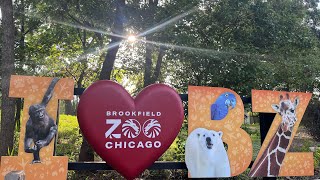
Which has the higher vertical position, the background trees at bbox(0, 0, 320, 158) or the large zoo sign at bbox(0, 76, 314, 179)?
the background trees at bbox(0, 0, 320, 158)

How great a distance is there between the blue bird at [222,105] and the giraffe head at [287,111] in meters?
0.83

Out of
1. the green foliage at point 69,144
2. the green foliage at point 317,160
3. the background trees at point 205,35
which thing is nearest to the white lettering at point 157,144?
the background trees at point 205,35

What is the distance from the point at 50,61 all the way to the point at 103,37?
2.52 meters

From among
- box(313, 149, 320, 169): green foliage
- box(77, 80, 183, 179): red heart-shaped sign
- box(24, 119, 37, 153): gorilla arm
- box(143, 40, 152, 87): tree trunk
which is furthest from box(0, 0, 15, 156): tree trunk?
box(313, 149, 320, 169): green foliage

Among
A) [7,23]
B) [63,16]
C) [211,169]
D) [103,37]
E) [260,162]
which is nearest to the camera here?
[211,169]

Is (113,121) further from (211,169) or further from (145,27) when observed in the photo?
(145,27)

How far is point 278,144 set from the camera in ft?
18.9

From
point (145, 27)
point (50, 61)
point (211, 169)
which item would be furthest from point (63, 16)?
point (211, 169)

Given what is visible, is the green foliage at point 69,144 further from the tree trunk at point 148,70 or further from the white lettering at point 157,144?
the white lettering at point 157,144

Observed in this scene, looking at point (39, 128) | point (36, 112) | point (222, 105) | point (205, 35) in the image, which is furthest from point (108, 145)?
point (205, 35)

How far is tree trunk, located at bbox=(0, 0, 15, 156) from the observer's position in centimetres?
702

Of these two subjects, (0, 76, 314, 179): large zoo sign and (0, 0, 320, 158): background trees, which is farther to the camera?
(0, 0, 320, 158): background trees

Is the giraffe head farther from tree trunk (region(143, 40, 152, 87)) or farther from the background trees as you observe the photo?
tree trunk (region(143, 40, 152, 87))

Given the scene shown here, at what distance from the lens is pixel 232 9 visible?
7.60 meters
